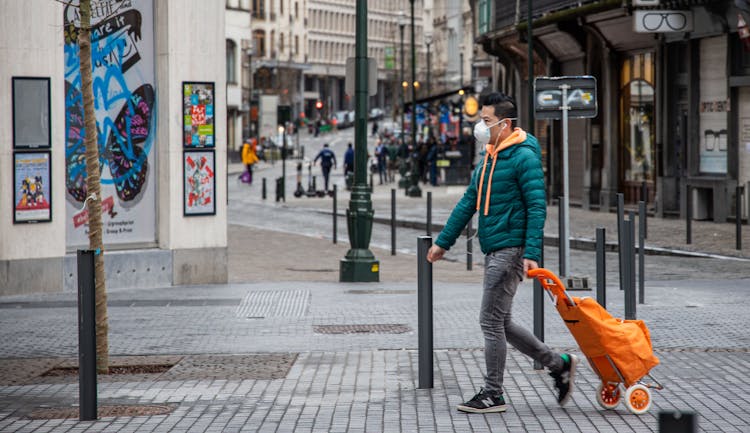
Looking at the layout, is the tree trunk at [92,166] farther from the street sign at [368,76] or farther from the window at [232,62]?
the window at [232,62]

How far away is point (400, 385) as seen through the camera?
9.07 m

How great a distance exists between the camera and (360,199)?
57.8ft

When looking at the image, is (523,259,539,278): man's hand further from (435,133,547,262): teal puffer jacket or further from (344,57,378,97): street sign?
(344,57,378,97): street sign

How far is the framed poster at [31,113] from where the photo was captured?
14797mm

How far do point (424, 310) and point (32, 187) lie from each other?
24.5ft

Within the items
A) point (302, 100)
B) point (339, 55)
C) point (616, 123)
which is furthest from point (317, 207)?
point (339, 55)

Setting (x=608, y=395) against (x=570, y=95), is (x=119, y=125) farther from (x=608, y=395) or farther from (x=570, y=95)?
(x=608, y=395)

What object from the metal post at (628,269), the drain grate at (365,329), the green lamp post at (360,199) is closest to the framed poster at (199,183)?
the green lamp post at (360,199)

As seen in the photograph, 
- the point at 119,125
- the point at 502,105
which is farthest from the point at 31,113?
the point at 502,105

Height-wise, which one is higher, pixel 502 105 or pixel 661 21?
pixel 661 21

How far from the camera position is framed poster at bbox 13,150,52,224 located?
584 inches

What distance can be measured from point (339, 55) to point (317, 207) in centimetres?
13473

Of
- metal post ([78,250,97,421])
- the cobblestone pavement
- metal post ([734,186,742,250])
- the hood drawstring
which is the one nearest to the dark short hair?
the hood drawstring

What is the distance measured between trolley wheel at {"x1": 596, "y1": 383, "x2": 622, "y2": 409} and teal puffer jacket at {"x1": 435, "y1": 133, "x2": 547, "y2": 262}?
881mm
